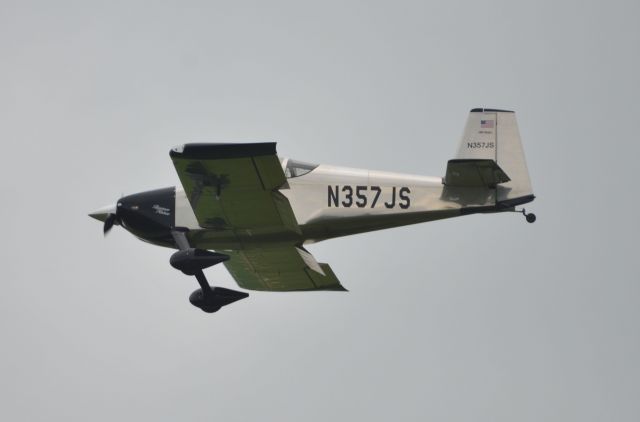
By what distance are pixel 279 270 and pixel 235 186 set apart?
346 cm

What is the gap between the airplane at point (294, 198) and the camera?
23094 millimetres

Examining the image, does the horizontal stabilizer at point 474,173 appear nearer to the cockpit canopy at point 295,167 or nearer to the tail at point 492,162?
the tail at point 492,162

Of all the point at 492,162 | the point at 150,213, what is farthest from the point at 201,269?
the point at 492,162

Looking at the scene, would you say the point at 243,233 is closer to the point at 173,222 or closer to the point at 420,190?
the point at 173,222

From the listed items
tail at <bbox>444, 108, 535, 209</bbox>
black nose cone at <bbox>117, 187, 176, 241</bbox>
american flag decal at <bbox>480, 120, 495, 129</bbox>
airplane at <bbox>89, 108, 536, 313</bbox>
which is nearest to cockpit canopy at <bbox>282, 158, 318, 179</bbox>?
airplane at <bbox>89, 108, 536, 313</bbox>

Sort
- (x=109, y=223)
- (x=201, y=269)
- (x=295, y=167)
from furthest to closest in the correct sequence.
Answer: (x=109, y=223)
(x=295, y=167)
(x=201, y=269)

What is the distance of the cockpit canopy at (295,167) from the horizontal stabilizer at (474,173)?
2.53m

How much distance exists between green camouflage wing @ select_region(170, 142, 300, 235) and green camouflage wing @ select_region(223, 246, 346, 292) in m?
0.99

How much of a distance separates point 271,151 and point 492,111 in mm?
4349

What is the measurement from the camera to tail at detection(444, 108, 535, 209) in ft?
77.0

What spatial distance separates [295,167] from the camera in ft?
80.0

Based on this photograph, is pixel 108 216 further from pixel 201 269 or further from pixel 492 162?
pixel 492 162

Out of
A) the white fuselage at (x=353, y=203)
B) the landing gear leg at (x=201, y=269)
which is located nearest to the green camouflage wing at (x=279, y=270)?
the white fuselage at (x=353, y=203)

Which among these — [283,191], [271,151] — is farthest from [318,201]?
[271,151]
